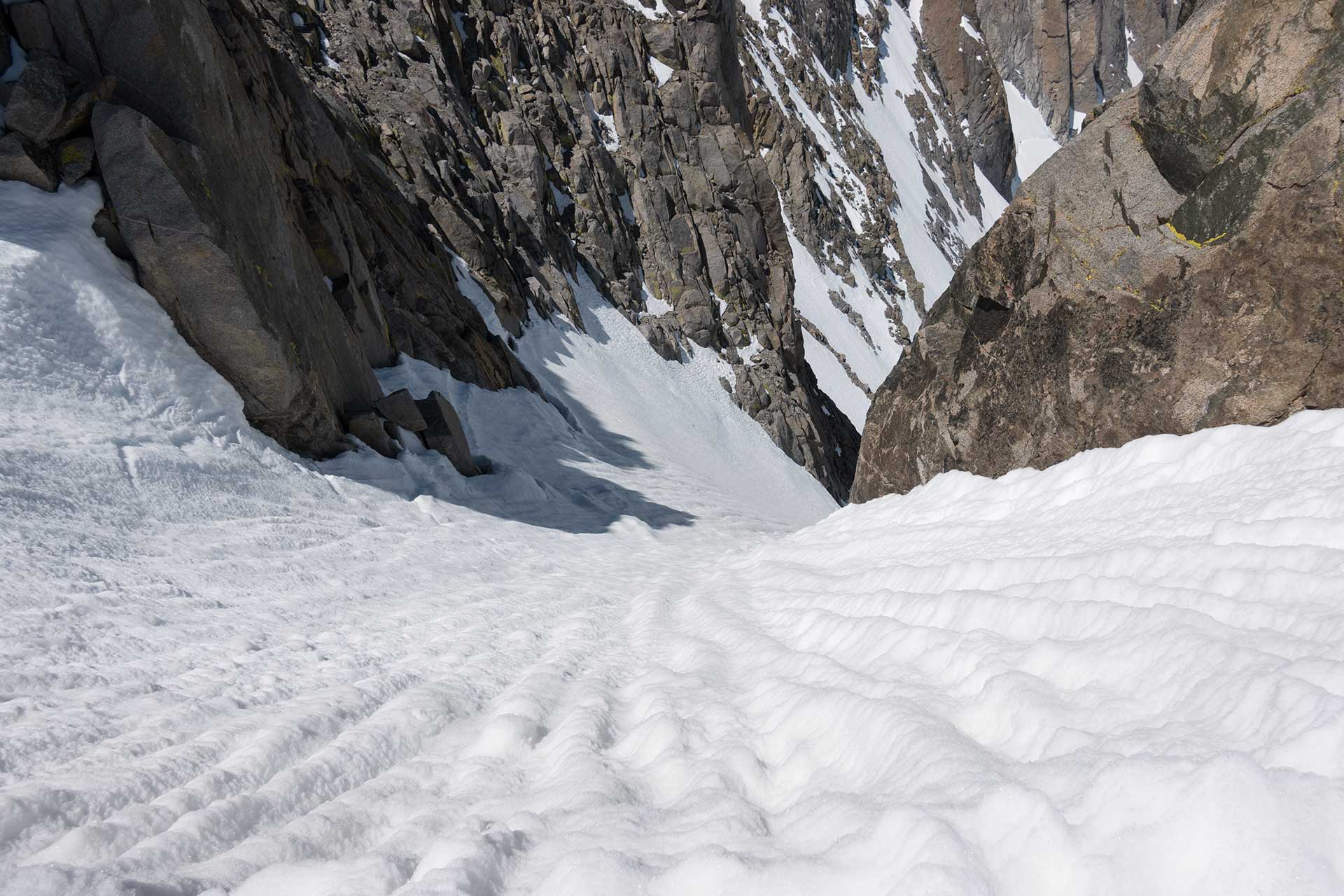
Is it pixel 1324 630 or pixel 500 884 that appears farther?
pixel 1324 630

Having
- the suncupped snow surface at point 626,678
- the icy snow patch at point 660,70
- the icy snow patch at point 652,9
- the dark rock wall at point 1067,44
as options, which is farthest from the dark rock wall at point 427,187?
the dark rock wall at point 1067,44

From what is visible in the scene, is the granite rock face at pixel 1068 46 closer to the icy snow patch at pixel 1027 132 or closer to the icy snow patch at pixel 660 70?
the icy snow patch at pixel 1027 132

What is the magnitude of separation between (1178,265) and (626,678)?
18.2ft

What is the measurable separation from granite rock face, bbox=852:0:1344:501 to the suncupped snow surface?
66 cm

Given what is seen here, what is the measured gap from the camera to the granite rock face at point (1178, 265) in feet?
17.3

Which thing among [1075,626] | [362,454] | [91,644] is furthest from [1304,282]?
[362,454]

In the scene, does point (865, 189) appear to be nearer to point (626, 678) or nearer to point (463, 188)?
point (463, 188)

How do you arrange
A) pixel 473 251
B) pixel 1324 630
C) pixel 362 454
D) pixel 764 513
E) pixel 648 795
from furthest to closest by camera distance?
pixel 473 251, pixel 764 513, pixel 362 454, pixel 648 795, pixel 1324 630

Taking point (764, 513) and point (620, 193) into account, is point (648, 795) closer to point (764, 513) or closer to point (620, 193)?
point (764, 513)

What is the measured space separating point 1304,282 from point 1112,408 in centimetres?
157

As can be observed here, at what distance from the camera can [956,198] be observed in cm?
8562

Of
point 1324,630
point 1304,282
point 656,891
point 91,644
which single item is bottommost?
point 91,644

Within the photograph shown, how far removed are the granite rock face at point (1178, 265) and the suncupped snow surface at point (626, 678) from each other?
2.17 ft

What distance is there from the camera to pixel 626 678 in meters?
4.41
